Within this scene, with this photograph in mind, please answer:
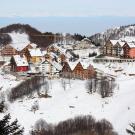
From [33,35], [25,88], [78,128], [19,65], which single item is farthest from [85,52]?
[78,128]

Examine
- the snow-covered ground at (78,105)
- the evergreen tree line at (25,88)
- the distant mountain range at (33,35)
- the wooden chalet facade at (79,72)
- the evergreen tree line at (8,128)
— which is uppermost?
the distant mountain range at (33,35)

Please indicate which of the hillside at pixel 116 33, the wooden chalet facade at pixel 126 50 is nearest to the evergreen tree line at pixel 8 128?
the wooden chalet facade at pixel 126 50

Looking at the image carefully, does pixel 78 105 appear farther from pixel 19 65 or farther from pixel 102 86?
pixel 19 65

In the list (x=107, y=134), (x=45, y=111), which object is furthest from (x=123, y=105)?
(x=107, y=134)

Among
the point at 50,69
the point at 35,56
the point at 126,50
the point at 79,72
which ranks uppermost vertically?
the point at 126,50

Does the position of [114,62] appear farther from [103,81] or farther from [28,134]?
[28,134]

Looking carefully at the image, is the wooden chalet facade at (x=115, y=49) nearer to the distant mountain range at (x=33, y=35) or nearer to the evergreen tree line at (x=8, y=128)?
the distant mountain range at (x=33, y=35)

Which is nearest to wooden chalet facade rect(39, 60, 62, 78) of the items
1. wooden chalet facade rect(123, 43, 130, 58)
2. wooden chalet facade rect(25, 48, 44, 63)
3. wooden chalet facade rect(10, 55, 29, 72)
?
wooden chalet facade rect(10, 55, 29, 72)
